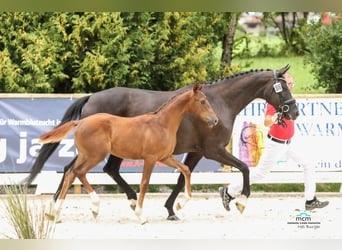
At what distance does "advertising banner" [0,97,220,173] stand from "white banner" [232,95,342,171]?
79 cm

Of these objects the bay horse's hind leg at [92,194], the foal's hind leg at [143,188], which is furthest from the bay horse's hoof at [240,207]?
the bay horse's hind leg at [92,194]

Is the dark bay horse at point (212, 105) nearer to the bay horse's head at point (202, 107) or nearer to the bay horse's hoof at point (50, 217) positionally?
the bay horse's head at point (202, 107)

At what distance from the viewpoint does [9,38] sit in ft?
39.3

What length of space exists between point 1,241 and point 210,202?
3271 mm

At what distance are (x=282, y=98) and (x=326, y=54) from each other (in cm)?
317

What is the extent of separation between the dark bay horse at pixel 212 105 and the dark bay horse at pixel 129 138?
247 millimetres

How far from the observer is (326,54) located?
1269cm

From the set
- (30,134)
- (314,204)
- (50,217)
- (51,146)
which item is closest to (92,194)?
(50,217)

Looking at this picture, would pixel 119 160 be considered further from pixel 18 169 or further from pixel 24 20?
pixel 24 20

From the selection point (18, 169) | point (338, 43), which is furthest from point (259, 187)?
point (18, 169)

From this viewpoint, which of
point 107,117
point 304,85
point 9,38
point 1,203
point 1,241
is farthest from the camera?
point 304,85

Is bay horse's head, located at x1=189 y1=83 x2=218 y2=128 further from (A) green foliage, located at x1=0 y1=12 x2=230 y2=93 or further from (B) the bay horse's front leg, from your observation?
(A) green foliage, located at x1=0 y1=12 x2=230 y2=93

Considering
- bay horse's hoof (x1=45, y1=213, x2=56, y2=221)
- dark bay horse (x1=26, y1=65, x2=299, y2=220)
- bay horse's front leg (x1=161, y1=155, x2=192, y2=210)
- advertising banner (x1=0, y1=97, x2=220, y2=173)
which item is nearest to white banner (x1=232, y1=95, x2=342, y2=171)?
advertising banner (x1=0, y1=97, x2=220, y2=173)

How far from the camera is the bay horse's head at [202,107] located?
362 inches
